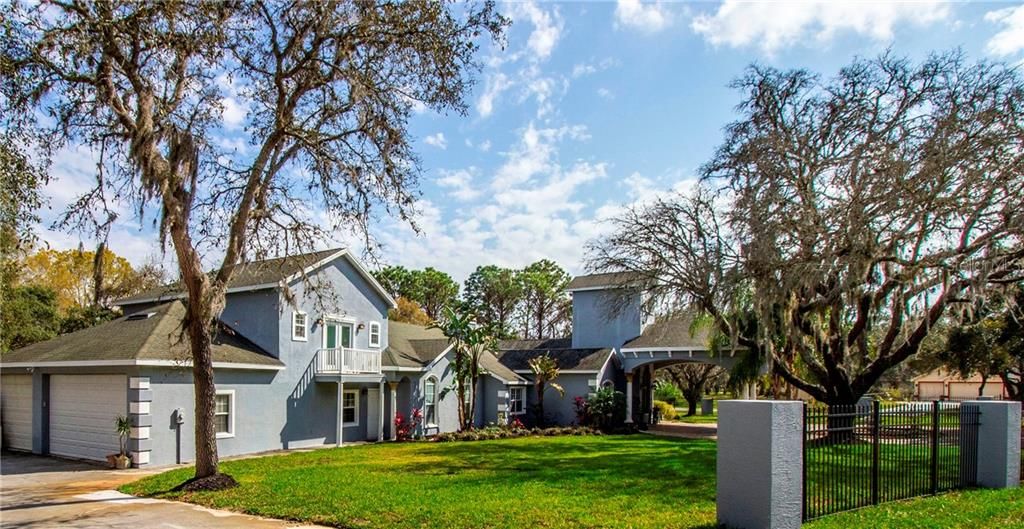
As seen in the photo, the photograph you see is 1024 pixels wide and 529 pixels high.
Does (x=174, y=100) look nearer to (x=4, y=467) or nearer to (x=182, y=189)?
(x=182, y=189)

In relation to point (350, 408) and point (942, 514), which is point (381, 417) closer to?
point (350, 408)

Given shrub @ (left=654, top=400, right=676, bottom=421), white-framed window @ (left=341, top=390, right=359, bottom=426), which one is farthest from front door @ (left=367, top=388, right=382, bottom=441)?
shrub @ (left=654, top=400, right=676, bottom=421)

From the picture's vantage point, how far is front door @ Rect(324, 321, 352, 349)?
22739 mm

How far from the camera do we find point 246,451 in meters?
19.2

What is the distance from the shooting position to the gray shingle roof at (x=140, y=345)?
17.1 metres

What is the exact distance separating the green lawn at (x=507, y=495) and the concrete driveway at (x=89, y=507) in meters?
0.46

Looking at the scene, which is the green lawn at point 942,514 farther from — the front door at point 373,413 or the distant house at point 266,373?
the front door at point 373,413

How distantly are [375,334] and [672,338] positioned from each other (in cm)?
1265

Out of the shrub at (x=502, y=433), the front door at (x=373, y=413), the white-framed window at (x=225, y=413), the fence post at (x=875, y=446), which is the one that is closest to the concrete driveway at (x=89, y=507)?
the white-framed window at (x=225, y=413)

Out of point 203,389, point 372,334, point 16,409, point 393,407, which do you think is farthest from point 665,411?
point 16,409

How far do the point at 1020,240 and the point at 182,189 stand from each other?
17.3 metres

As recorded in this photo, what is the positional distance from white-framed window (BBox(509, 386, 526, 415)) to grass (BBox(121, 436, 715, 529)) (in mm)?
10776

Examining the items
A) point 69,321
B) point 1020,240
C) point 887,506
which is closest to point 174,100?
point 887,506

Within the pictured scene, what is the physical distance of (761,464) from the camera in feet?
27.2
